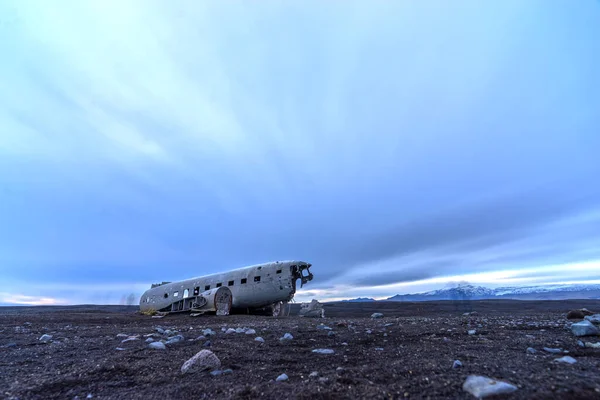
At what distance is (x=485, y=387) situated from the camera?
2.89 m

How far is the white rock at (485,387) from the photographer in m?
2.81

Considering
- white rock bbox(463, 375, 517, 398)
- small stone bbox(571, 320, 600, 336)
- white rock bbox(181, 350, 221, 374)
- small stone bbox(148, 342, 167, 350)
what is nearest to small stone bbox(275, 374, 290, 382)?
white rock bbox(181, 350, 221, 374)

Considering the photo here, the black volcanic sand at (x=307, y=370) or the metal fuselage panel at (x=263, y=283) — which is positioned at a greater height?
the metal fuselage panel at (x=263, y=283)

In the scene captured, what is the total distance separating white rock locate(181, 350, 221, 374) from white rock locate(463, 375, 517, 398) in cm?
334

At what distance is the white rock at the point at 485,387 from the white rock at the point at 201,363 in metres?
3.34

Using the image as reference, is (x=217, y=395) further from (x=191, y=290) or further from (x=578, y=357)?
(x=191, y=290)

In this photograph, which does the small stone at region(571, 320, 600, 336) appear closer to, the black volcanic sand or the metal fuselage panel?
the black volcanic sand

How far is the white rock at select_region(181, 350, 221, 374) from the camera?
439cm

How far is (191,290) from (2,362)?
2156cm

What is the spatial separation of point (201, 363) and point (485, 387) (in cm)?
363

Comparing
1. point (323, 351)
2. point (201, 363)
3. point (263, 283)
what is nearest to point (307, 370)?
point (323, 351)

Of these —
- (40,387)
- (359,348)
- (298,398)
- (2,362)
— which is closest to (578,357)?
(359,348)

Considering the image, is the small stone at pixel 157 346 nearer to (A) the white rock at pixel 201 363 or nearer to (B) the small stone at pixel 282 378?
(A) the white rock at pixel 201 363

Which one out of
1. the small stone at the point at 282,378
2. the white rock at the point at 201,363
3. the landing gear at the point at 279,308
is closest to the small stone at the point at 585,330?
the small stone at the point at 282,378
